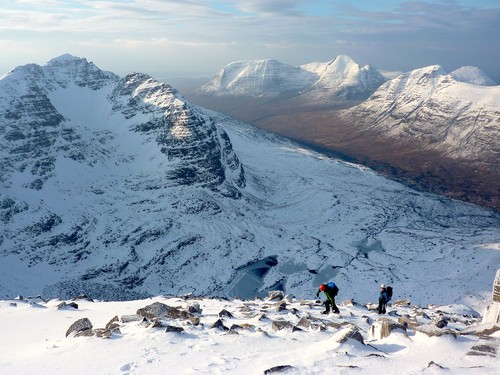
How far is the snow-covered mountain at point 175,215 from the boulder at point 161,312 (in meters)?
50.0

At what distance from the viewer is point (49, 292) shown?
208ft

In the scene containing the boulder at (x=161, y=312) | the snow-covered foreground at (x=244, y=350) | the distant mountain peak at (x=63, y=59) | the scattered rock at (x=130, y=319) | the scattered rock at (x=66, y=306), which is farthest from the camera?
the distant mountain peak at (x=63, y=59)

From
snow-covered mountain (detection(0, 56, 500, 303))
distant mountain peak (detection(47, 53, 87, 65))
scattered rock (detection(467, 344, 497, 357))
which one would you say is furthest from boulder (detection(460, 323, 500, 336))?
distant mountain peak (detection(47, 53, 87, 65))

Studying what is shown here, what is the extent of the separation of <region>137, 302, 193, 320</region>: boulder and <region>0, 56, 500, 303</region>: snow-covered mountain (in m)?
50.0

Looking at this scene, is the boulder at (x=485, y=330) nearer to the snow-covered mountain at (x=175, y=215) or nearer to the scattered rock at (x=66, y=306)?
the scattered rock at (x=66, y=306)

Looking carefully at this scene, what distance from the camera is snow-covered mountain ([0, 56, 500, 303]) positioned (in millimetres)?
70812

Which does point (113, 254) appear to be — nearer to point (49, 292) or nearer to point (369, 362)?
point (49, 292)

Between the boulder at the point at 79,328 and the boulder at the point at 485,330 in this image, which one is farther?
the boulder at the point at 79,328

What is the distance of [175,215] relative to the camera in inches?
3541

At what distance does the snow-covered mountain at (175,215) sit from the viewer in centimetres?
7081

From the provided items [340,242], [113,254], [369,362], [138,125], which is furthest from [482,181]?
[369,362]

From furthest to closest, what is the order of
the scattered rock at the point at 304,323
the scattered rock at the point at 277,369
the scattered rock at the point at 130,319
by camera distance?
the scattered rock at the point at 130,319, the scattered rock at the point at 304,323, the scattered rock at the point at 277,369

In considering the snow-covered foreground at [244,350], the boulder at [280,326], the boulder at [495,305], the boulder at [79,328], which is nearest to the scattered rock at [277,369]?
the snow-covered foreground at [244,350]

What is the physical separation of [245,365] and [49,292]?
60.9 m
